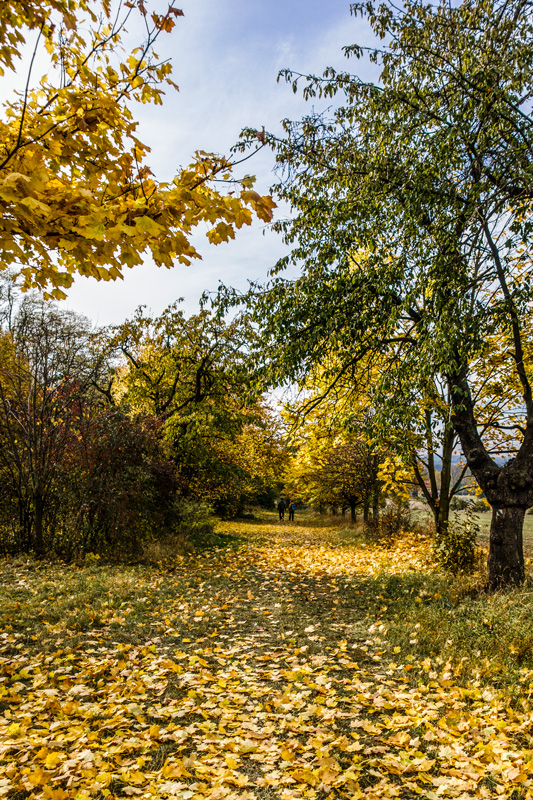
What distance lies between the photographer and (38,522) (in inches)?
A: 312

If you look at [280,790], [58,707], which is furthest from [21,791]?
[280,790]

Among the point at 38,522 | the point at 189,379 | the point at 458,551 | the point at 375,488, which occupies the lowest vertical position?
the point at 458,551

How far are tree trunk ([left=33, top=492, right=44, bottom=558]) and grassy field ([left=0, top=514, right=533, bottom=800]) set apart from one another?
52.8 inches

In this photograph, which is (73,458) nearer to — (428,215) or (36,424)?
(36,424)

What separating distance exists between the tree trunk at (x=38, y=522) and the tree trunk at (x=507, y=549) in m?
7.82

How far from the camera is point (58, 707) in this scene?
124 inches

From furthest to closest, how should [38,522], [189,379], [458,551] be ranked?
[189,379], [38,522], [458,551]

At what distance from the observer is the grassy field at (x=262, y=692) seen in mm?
2490

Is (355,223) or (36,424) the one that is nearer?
(355,223)

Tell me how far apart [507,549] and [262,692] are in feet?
14.0

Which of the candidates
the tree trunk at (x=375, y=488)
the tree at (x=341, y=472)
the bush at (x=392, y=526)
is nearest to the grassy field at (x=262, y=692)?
the bush at (x=392, y=526)

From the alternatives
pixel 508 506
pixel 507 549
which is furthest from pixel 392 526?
pixel 508 506

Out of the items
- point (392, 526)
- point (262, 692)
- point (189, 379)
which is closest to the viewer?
point (262, 692)

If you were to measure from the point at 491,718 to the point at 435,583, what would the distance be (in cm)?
372
